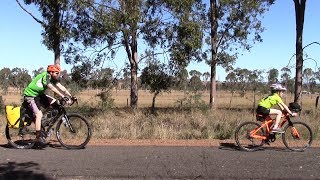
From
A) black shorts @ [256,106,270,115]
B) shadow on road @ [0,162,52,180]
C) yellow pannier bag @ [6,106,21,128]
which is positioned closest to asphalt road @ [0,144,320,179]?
shadow on road @ [0,162,52,180]

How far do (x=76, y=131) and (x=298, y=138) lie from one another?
5.06m

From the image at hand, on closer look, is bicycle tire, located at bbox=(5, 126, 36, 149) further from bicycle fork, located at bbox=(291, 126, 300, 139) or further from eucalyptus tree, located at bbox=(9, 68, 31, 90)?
eucalyptus tree, located at bbox=(9, 68, 31, 90)

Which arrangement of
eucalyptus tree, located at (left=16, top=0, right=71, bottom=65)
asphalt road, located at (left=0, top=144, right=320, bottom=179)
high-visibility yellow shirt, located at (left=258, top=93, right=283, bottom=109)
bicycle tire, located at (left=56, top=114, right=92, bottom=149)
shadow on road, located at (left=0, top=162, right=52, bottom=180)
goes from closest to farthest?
shadow on road, located at (left=0, top=162, right=52, bottom=180)
asphalt road, located at (left=0, top=144, right=320, bottom=179)
bicycle tire, located at (left=56, top=114, right=92, bottom=149)
high-visibility yellow shirt, located at (left=258, top=93, right=283, bottom=109)
eucalyptus tree, located at (left=16, top=0, right=71, bottom=65)

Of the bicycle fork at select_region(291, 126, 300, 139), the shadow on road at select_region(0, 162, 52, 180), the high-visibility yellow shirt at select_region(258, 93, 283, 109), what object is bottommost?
the shadow on road at select_region(0, 162, 52, 180)

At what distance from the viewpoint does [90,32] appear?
20.9 metres

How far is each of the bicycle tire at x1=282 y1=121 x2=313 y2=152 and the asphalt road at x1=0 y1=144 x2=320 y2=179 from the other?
26 cm

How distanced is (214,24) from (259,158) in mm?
18379

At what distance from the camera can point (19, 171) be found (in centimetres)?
772

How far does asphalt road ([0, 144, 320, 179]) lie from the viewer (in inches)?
299

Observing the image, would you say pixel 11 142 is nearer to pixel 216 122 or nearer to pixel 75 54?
pixel 216 122

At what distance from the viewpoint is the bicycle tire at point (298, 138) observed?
10.5m

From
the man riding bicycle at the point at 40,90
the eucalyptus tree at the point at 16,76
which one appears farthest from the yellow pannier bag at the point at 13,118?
the eucalyptus tree at the point at 16,76

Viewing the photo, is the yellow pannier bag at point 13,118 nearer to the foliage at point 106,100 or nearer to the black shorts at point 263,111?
the black shorts at point 263,111

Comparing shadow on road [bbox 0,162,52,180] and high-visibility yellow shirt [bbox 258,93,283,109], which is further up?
high-visibility yellow shirt [bbox 258,93,283,109]
